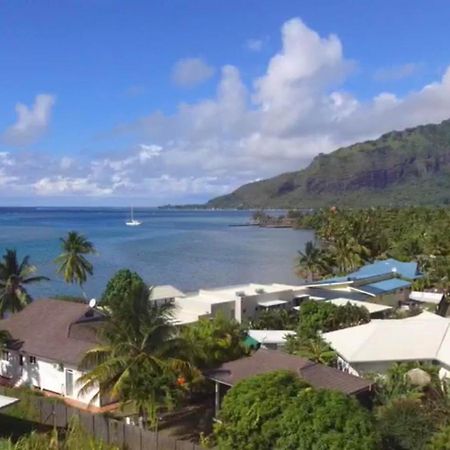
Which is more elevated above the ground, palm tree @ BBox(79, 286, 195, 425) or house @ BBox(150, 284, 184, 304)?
palm tree @ BBox(79, 286, 195, 425)

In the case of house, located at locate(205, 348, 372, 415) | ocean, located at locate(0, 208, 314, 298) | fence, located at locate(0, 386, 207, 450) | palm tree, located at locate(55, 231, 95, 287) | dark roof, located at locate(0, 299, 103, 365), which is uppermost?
palm tree, located at locate(55, 231, 95, 287)

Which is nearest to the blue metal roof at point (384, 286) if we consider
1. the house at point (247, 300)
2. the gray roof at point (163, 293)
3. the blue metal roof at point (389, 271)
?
the house at point (247, 300)

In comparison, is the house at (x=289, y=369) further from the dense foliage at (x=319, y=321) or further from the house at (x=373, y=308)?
the house at (x=373, y=308)

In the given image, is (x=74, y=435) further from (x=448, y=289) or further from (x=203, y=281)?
(x=203, y=281)

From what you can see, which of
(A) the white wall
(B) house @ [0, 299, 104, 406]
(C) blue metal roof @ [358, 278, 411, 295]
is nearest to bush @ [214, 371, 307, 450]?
(B) house @ [0, 299, 104, 406]

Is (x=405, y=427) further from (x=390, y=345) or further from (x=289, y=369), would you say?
(x=390, y=345)

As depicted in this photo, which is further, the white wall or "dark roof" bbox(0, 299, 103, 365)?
"dark roof" bbox(0, 299, 103, 365)

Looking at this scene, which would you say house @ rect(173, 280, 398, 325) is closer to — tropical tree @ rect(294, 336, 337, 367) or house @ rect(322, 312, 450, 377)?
tropical tree @ rect(294, 336, 337, 367)
